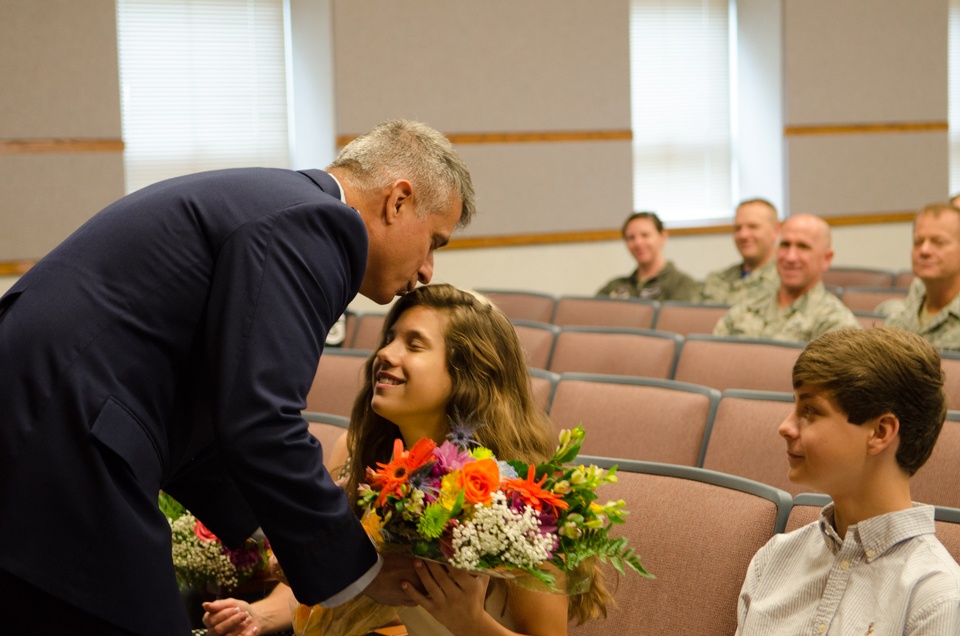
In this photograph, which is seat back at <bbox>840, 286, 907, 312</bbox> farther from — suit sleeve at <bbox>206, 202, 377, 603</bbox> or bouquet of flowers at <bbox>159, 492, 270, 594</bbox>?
suit sleeve at <bbox>206, 202, 377, 603</bbox>

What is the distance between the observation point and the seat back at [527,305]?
19.9 ft

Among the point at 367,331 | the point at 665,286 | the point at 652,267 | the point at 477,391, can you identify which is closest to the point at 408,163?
the point at 477,391

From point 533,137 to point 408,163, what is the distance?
263 inches

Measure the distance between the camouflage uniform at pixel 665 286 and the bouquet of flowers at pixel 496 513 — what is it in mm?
5126

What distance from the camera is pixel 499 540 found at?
1556 millimetres

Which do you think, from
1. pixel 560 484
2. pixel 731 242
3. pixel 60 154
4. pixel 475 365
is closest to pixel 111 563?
pixel 560 484

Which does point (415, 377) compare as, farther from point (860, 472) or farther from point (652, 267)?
point (652, 267)

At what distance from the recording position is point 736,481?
2148 mm

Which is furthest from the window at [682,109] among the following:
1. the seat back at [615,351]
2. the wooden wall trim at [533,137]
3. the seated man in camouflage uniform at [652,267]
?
the seat back at [615,351]

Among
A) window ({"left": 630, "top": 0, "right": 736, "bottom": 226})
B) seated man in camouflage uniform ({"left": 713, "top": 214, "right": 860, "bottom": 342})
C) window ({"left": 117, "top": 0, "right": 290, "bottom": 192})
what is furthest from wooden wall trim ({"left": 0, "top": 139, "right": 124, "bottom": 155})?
window ({"left": 630, "top": 0, "right": 736, "bottom": 226})

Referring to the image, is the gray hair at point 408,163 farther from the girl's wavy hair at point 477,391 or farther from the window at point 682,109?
the window at point 682,109

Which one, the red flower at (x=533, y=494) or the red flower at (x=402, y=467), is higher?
the red flower at (x=402, y=467)

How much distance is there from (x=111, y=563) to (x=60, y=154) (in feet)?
19.4

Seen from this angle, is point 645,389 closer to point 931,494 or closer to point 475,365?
A: point 931,494
